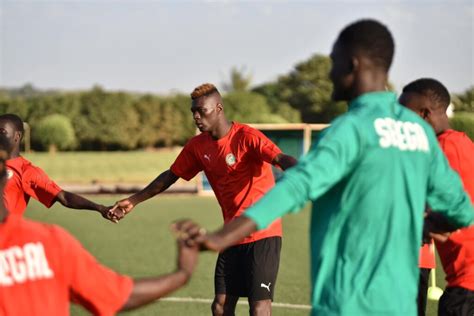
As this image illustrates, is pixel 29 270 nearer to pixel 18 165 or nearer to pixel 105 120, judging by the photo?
pixel 18 165

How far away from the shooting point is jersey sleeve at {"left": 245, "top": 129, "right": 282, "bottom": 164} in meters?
7.10

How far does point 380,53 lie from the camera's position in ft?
12.5

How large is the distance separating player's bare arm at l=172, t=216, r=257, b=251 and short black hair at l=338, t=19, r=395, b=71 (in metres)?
0.94

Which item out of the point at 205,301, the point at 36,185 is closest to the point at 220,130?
the point at 36,185

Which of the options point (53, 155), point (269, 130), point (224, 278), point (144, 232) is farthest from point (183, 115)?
point (224, 278)

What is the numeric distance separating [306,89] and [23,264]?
69.1 meters

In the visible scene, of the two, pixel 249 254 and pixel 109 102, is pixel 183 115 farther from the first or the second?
pixel 249 254

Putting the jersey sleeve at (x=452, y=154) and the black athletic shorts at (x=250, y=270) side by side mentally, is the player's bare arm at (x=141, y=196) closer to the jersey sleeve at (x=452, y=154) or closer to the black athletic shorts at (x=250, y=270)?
the black athletic shorts at (x=250, y=270)

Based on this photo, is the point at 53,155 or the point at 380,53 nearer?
the point at 380,53

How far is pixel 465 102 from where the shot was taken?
84.5 ft

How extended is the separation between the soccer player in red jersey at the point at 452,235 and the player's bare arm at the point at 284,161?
1682 millimetres

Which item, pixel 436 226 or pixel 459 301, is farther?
pixel 459 301

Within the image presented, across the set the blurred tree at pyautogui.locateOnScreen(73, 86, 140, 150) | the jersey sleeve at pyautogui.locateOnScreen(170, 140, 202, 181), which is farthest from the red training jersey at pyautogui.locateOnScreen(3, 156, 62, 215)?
the blurred tree at pyautogui.locateOnScreen(73, 86, 140, 150)

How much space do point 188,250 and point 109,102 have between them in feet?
160
